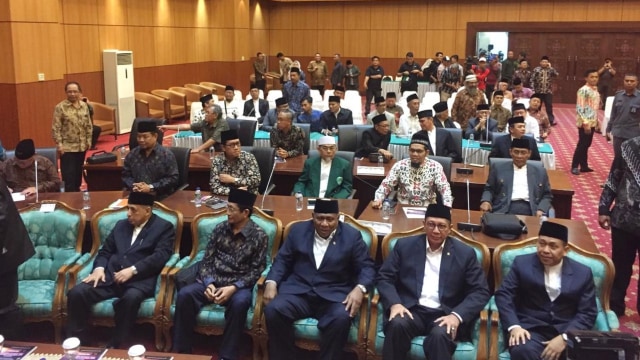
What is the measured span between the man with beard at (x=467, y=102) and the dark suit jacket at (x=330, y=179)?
13.2ft

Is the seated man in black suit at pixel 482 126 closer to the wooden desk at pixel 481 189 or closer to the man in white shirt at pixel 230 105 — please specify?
the wooden desk at pixel 481 189

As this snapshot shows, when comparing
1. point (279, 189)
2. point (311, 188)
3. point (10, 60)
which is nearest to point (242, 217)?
point (311, 188)

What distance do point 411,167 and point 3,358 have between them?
368 centimetres

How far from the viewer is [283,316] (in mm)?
3922

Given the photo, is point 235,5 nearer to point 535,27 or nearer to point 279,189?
point 535,27

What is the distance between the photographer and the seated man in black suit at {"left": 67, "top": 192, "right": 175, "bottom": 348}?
4.16 meters

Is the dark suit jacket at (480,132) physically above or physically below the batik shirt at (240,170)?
above

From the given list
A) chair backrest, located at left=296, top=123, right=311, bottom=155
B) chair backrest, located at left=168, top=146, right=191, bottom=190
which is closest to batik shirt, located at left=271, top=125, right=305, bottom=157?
chair backrest, located at left=296, top=123, right=311, bottom=155

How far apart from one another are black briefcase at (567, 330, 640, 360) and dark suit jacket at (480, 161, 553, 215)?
2.34 metres

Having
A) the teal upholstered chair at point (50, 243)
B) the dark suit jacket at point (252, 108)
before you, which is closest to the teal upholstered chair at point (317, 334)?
the teal upholstered chair at point (50, 243)

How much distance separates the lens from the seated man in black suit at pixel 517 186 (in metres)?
5.56

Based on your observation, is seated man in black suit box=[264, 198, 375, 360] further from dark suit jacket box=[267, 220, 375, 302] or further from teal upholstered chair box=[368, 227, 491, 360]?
teal upholstered chair box=[368, 227, 491, 360]

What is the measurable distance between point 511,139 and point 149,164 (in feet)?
13.1

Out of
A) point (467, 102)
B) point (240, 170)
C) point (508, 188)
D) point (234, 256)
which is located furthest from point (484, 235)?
point (467, 102)
